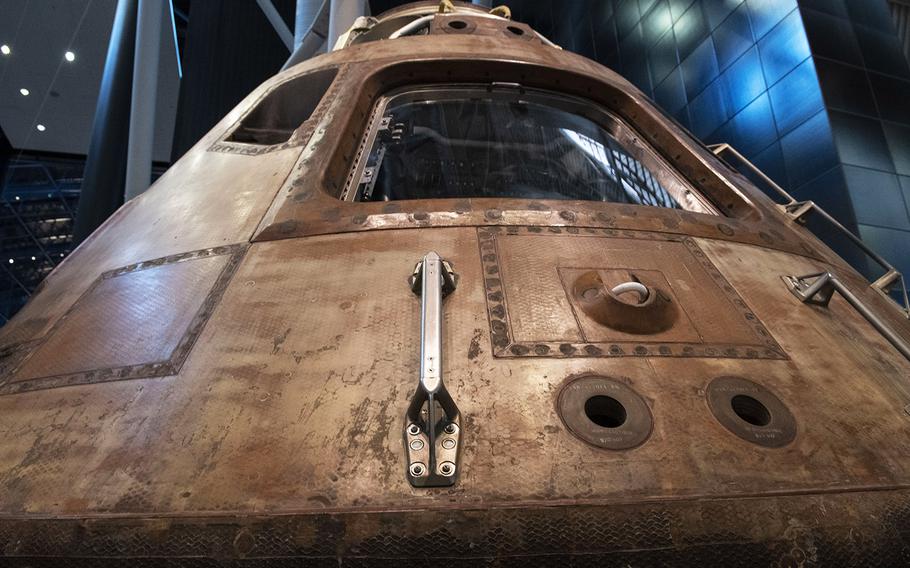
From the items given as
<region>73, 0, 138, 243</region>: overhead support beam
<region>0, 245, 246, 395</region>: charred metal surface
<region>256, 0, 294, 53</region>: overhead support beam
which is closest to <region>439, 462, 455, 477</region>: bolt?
<region>0, 245, 246, 395</region>: charred metal surface

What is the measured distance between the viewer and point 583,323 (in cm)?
125

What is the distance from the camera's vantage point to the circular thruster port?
102cm

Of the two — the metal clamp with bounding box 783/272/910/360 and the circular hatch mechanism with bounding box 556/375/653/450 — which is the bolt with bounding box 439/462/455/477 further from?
the metal clamp with bounding box 783/272/910/360

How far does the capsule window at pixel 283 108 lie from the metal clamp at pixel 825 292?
221cm

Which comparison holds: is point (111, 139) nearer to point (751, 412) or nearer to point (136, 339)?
point (136, 339)

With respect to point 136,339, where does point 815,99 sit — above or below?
above

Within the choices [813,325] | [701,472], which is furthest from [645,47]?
[701,472]

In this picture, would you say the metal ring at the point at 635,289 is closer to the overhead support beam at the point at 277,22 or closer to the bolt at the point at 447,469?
the bolt at the point at 447,469

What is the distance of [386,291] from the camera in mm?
1339

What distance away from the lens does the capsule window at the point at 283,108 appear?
2820 millimetres

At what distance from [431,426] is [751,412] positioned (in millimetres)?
654

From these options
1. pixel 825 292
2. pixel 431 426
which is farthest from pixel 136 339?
pixel 825 292

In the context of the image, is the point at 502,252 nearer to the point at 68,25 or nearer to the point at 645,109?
the point at 645,109

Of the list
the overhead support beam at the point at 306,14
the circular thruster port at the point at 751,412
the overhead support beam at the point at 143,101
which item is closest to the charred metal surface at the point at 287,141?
the circular thruster port at the point at 751,412
